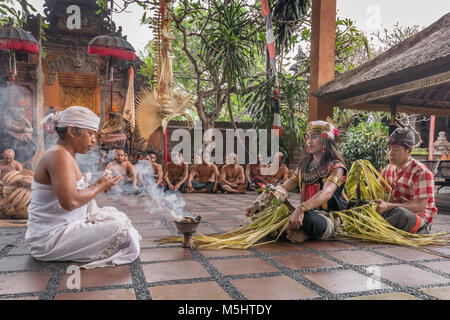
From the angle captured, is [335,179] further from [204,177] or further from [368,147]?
[204,177]

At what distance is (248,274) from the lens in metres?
2.22

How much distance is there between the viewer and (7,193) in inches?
160

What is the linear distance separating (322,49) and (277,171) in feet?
9.82

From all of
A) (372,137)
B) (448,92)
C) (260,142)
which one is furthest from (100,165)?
(448,92)

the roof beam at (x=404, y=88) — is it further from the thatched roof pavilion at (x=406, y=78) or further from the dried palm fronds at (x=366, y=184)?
the dried palm fronds at (x=366, y=184)

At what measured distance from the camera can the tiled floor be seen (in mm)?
1892

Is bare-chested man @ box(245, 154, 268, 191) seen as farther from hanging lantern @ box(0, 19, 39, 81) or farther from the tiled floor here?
hanging lantern @ box(0, 19, 39, 81)

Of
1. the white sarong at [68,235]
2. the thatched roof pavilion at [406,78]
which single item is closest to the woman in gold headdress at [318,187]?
the white sarong at [68,235]

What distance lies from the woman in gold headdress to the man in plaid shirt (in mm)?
487

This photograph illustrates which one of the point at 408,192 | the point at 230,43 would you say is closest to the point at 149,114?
the point at 408,192

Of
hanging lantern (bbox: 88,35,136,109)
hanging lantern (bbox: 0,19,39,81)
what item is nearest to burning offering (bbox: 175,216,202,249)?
hanging lantern (bbox: 88,35,136,109)

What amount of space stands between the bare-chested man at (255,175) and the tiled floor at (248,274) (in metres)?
5.25

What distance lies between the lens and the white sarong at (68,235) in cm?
232

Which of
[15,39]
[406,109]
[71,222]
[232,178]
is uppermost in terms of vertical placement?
[15,39]
